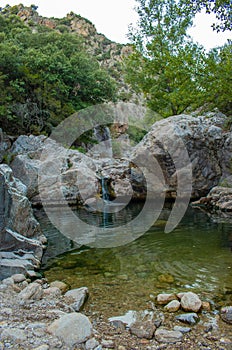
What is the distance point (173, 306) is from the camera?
154 inches

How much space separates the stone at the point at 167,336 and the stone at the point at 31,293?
1834 millimetres

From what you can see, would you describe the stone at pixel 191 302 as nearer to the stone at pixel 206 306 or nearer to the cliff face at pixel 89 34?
the stone at pixel 206 306

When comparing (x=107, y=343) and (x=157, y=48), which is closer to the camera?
(x=107, y=343)

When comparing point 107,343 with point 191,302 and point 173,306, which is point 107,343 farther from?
point 191,302

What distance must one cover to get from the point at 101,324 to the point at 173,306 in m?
1.02

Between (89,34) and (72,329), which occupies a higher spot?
(89,34)

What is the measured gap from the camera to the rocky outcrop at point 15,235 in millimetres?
5227

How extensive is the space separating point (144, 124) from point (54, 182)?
59.7ft

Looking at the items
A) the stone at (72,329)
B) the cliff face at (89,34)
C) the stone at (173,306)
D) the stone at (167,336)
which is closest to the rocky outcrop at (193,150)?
the stone at (173,306)

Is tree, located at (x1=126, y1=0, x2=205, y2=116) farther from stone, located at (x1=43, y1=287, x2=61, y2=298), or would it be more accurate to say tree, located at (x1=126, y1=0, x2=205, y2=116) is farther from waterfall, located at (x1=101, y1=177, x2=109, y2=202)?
stone, located at (x1=43, y1=287, x2=61, y2=298)

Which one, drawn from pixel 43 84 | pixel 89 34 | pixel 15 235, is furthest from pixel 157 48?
pixel 89 34

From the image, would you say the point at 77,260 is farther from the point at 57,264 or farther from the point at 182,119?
the point at 182,119

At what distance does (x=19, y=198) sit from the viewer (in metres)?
6.54

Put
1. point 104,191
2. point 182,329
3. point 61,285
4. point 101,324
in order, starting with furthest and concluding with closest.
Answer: point 104,191 → point 61,285 → point 101,324 → point 182,329
